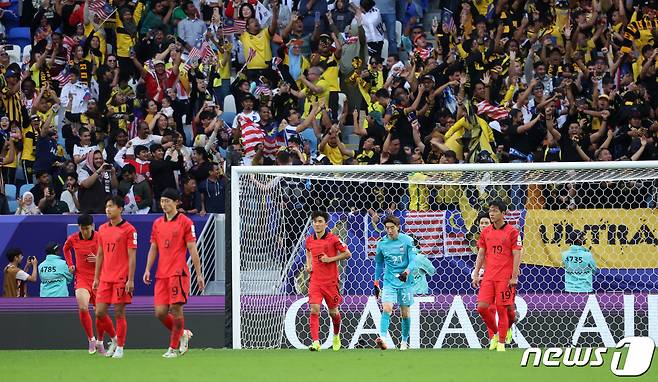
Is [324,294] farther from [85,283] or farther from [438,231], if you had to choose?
[85,283]

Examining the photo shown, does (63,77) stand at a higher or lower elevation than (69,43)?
lower

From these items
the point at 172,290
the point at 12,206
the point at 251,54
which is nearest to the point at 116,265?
the point at 172,290

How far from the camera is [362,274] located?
1650cm

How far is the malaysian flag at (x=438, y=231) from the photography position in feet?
52.5

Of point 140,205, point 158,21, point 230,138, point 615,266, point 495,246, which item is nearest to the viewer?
point 495,246

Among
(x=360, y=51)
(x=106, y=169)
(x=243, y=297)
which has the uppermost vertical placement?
(x=360, y=51)

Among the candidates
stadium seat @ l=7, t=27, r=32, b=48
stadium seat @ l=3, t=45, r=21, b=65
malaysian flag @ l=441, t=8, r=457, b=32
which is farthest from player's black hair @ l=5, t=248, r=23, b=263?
malaysian flag @ l=441, t=8, r=457, b=32

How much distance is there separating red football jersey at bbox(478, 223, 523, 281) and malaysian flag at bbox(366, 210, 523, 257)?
72.9 inches

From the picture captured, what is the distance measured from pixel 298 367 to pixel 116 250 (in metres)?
2.76

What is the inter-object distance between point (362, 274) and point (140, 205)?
3.52 m

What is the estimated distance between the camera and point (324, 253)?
14.7 m

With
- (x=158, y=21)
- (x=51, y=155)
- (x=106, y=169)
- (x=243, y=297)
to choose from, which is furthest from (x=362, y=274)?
(x=158, y=21)

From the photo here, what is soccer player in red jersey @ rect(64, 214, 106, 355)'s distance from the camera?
14336mm

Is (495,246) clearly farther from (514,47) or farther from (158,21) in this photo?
(158,21)
